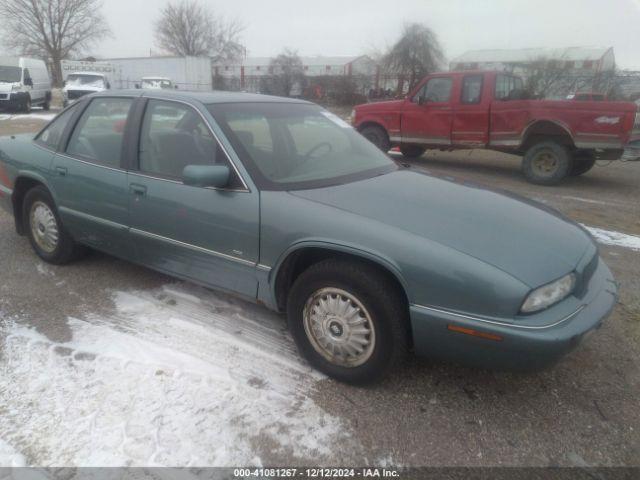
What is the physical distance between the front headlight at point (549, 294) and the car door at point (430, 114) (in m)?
7.17

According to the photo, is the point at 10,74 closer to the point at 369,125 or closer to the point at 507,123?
the point at 369,125

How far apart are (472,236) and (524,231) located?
369mm

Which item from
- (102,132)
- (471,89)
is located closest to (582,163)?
(471,89)

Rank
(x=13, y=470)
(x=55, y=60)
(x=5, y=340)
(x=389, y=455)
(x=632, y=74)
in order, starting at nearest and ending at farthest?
(x=13, y=470), (x=389, y=455), (x=5, y=340), (x=632, y=74), (x=55, y=60)

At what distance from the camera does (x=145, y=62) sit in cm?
3303

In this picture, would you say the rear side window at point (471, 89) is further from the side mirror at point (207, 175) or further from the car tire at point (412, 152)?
the side mirror at point (207, 175)

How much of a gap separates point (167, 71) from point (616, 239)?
32.4 metres

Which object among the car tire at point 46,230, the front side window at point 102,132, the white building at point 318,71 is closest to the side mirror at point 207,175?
the front side window at point 102,132

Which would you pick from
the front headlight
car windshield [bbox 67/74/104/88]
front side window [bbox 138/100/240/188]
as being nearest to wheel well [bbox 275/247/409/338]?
the front headlight

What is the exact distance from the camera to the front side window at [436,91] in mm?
8883

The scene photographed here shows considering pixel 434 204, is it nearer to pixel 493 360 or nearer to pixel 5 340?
pixel 493 360

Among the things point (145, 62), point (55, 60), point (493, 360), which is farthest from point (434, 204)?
point (55, 60)

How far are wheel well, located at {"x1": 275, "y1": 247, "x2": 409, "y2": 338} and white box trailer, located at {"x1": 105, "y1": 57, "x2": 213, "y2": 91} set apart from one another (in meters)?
30.5

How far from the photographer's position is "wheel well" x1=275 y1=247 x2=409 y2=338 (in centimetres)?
238
